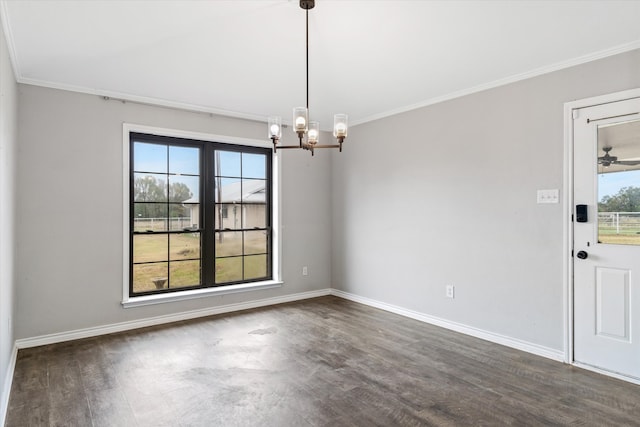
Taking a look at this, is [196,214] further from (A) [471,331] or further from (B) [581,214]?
(B) [581,214]

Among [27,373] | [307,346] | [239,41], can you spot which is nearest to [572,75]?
[239,41]

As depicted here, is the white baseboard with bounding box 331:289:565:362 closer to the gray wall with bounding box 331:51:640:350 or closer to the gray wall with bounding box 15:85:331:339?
the gray wall with bounding box 331:51:640:350

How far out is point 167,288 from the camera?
14.8 feet

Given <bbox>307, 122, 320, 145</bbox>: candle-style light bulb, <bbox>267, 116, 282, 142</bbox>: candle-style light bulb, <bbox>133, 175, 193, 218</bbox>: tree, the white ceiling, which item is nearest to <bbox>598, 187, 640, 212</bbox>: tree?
the white ceiling

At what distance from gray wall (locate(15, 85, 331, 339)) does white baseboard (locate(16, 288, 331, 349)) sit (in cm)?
5

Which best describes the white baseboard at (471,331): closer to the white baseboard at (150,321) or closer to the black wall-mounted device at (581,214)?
the white baseboard at (150,321)

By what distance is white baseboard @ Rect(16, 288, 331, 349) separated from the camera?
3.63 m

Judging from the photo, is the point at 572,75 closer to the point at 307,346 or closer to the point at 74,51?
the point at 307,346

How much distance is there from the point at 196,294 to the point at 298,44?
3149 mm

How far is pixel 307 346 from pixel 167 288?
2.01m

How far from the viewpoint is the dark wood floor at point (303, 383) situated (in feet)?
7.83

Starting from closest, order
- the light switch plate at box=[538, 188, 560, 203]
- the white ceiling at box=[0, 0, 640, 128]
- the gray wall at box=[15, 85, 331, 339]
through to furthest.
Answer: the white ceiling at box=[0, 0, 640, 128] → the light switch plate at box=[538, 188, 560, 203] → the gray wall at box=[15, 85, 331, 339]

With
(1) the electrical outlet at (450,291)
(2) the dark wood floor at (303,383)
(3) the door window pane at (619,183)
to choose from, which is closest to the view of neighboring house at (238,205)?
(2) the dark wood floor at (303,383)

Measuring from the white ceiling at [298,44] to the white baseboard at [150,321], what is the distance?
8.23 feet
